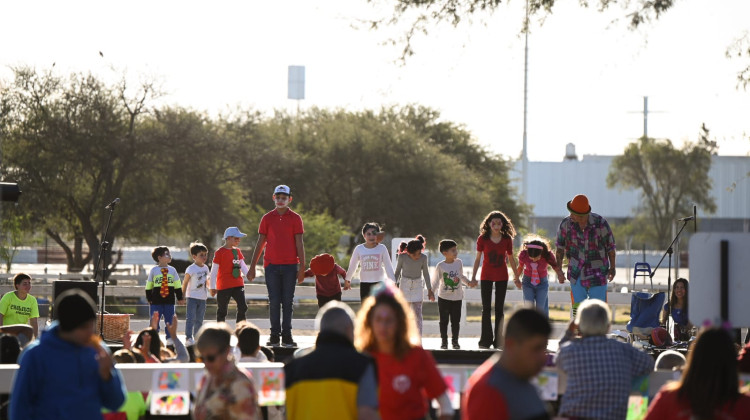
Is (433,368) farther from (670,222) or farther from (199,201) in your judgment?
(670,222)

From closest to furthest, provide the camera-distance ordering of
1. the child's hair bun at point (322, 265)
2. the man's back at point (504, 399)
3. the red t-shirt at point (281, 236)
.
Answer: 1. the man's back at point (504, 399)
2. the red t-shirt at point (281, 236)
3. the child's hair bun at point (322, 265)

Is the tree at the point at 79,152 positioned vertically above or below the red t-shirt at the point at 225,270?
above

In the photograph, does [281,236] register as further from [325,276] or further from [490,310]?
[490,310]

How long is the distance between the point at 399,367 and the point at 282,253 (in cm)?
827

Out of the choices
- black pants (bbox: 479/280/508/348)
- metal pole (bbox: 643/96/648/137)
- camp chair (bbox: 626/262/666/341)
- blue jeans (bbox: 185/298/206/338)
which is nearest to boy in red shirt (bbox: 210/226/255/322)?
blue jeans (bbox: 185/298/206/338)

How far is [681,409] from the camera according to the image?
6367 millimetres

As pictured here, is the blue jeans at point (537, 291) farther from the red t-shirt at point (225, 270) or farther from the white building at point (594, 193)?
the white building at point (594, 193)

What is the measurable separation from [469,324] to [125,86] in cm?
2305

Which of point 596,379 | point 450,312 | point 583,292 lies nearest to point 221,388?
point 596,379

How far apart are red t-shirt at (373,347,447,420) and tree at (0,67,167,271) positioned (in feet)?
117

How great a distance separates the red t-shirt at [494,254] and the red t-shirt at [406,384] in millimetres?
8467

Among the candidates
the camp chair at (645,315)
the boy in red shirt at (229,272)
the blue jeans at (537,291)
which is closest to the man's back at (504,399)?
the blue jeans at (537,291)

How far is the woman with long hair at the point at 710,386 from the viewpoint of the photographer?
20.5 ft

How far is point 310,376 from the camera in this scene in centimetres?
640
